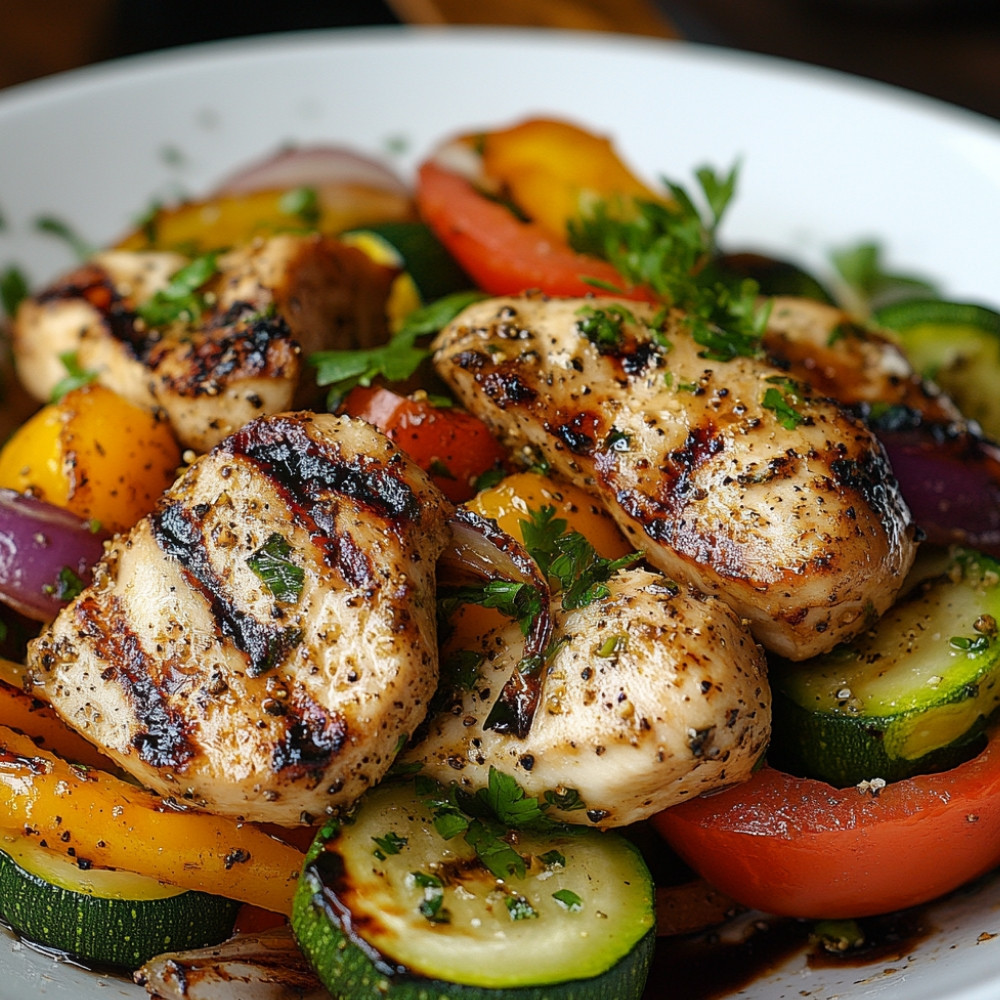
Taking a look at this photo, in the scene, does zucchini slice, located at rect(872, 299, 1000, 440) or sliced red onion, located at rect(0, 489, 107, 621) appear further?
zucchini slice, located at rect(872, 299, 1000, 440)

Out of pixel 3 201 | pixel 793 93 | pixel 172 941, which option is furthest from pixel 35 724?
pixel 793 93

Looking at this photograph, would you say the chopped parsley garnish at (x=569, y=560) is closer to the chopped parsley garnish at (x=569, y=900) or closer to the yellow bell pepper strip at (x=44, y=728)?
the chopped parsley garnish at (x=569, y=900)

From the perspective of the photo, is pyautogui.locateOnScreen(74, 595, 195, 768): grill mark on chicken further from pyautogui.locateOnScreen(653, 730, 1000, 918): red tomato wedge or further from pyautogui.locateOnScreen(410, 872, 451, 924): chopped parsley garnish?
pyautogui.locateOnScreen(653, 730, 1000, 918): red tomato wedge

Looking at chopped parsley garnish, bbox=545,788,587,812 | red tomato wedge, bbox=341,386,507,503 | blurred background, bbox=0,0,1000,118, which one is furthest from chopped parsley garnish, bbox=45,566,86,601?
blurred background, bbox=0,0,1000,118

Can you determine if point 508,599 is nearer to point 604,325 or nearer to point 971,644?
point 604,325

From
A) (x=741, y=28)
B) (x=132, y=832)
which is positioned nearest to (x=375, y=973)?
(x=132, y=832)
